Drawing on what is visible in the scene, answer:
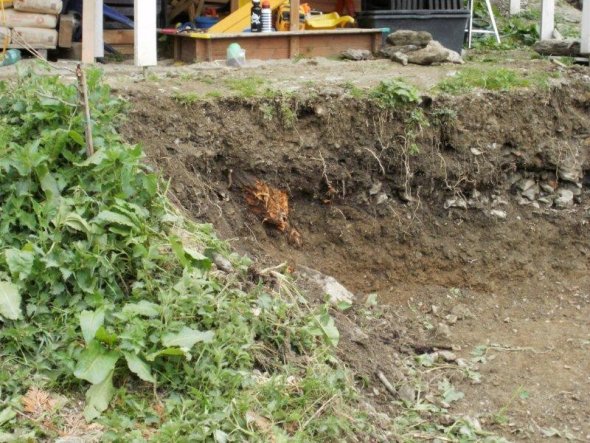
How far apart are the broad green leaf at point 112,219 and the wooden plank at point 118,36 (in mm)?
4861

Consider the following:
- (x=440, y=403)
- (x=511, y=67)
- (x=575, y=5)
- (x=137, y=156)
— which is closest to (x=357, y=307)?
(x=440, y=403)

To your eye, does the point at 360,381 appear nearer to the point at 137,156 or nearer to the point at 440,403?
the point at 440,403

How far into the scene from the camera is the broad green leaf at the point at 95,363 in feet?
15.7

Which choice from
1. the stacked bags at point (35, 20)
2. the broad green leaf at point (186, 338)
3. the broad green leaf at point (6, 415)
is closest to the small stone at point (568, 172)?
the broad green leaf at point (186, 338)

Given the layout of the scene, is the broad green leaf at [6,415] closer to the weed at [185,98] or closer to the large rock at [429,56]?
the weed at [185,98]

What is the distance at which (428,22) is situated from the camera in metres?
10.4

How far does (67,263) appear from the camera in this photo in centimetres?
529

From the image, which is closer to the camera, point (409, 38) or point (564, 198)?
point (564, 198)

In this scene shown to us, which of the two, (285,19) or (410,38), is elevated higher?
(285,19)

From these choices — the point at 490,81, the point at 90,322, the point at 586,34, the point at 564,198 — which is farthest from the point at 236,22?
the point at 90,322

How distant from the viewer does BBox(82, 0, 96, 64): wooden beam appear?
8281mm

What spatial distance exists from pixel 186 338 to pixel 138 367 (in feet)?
0.93

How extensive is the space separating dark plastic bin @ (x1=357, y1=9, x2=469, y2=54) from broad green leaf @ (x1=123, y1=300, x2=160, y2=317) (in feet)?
19.3

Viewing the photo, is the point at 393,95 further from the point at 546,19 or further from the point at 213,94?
the point at 546,19
